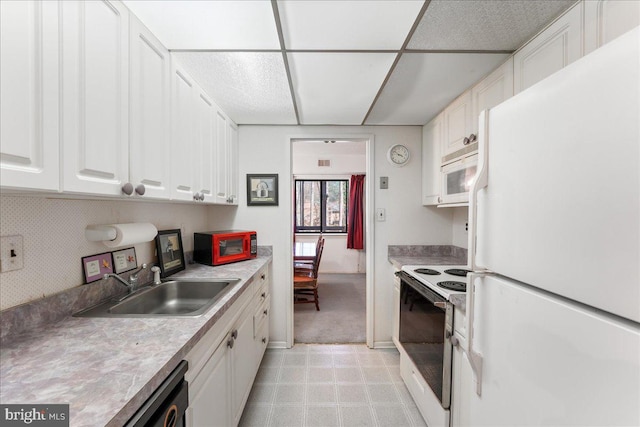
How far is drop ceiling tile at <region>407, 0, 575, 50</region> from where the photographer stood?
3.38 ft

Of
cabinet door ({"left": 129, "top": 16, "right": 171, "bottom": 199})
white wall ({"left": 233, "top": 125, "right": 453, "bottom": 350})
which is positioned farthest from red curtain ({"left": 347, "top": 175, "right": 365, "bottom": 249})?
cabinet door ({"left": 129, "top": 16, "right": 171, "bottom": 199})

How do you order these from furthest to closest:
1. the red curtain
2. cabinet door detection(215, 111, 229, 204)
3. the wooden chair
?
1. the red curtain
2. the wooden chair
3. cabinet door detection(215, 111, 229, 204)

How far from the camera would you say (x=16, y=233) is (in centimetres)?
92

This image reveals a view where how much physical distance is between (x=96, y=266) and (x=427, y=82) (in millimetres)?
2177

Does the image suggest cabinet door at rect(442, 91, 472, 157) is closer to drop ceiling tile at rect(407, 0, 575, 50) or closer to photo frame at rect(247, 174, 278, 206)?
drop ceiling tile at rect(407, 0, 575, 50)

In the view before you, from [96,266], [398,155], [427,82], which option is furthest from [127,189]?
[398,155]

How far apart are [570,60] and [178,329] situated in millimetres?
1870

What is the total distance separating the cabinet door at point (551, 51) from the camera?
39.0 inches

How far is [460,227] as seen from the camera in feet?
7.78

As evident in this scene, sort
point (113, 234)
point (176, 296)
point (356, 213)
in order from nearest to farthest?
point (113, 234), point (176, 296), point (356, 213)

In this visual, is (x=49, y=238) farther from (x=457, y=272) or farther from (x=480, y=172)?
(x=457, y=272)

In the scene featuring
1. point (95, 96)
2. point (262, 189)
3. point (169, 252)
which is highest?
point (95, 96)

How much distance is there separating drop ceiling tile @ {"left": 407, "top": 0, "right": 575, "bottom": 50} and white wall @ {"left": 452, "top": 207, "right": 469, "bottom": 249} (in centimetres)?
139

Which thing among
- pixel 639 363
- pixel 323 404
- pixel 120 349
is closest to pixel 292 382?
pixel 323 404
